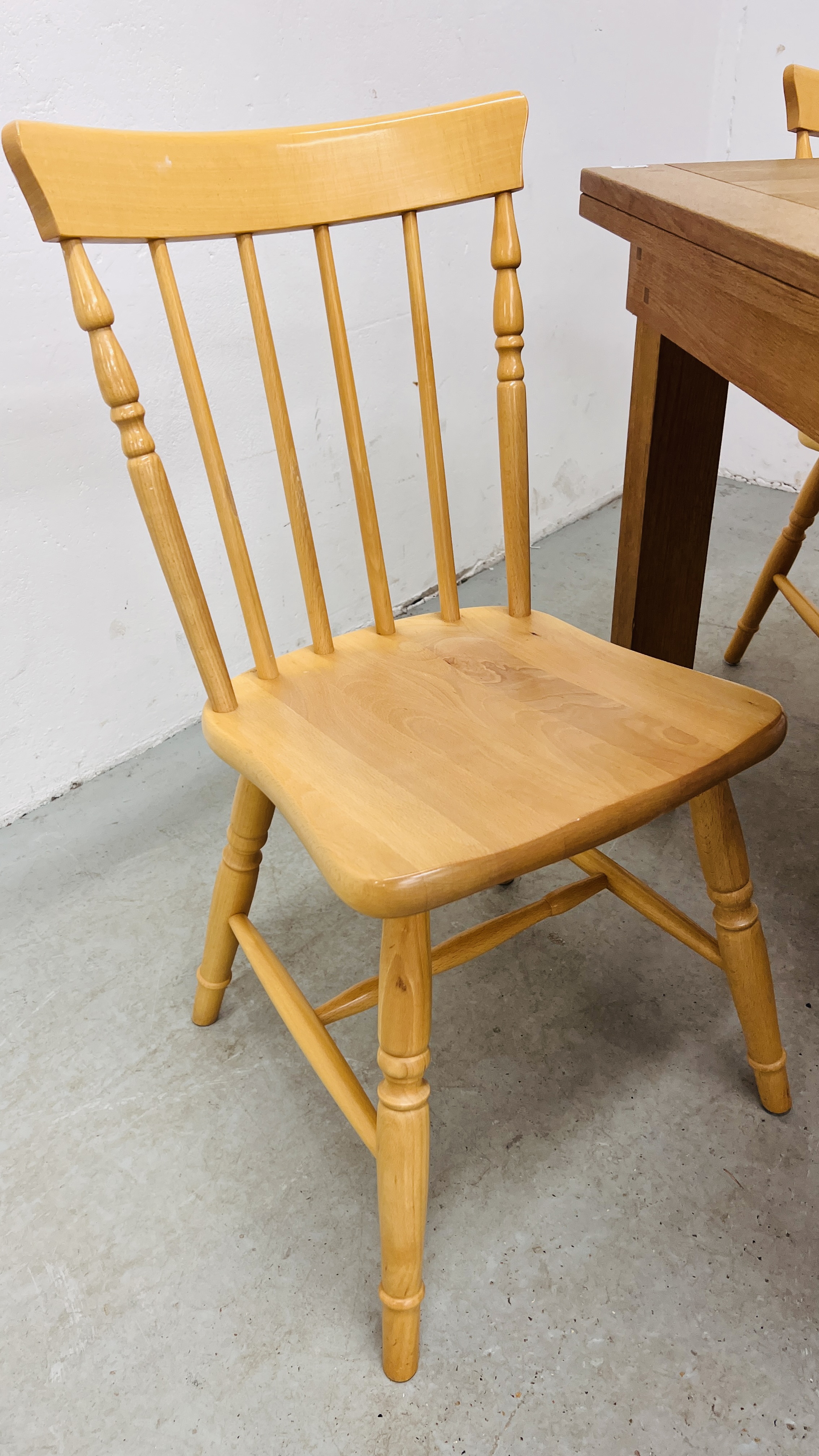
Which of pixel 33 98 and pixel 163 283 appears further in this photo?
pixel 33 98

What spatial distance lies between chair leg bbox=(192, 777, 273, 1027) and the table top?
0.59 m

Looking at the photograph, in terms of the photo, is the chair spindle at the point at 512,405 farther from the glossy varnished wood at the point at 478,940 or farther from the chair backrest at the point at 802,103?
the chair backrest at the point at 802,103

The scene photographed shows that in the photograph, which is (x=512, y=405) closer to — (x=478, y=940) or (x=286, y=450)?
(x=286, y=450)

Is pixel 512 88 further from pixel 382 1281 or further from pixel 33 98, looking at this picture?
pixel 382 1281

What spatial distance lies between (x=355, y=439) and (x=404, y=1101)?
0.61 m

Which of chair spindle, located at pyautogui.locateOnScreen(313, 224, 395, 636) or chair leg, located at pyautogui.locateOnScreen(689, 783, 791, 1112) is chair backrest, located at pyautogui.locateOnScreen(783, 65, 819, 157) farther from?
chair leg, located at pyautogui.locateOnScreen(689, 783, 791, 1112)

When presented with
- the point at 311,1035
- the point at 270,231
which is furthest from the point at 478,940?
the point at 270,231

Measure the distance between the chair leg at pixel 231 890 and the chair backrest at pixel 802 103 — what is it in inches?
42.6

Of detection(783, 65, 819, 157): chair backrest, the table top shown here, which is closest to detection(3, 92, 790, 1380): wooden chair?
the table top

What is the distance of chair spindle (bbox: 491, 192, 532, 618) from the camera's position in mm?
931

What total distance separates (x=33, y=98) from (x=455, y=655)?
91 cm

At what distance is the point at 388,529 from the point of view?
1.89 metres

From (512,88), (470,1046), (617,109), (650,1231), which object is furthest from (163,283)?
(617,109)

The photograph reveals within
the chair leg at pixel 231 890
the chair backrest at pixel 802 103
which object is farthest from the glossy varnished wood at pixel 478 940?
the chair backrest at pixel 802 103
